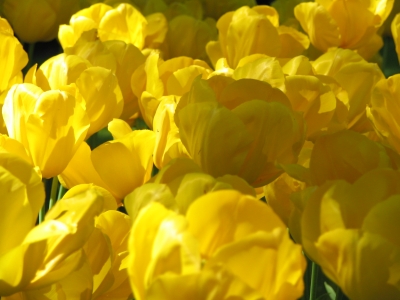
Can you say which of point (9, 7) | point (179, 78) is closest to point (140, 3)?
point (9, 7)

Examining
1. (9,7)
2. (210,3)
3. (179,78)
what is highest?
(179,78)

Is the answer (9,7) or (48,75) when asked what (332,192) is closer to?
(48,75)

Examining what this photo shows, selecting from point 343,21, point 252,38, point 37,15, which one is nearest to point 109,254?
point 252,38

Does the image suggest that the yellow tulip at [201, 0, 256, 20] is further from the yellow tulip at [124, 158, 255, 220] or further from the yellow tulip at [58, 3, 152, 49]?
the yellow tulip at [124, 158, 255, 220]

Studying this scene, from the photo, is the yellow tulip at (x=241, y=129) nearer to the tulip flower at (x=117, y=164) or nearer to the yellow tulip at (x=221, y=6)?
the tulip flower at (x=117, y=164)

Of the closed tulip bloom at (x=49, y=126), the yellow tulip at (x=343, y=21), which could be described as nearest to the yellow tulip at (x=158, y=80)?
the closed tulip bloom at (x=49, y=126)

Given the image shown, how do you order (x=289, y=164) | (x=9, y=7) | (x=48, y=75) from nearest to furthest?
1. (x=289, y=164)
2. (x=48, y=75)
3. (x=9, y=7)
